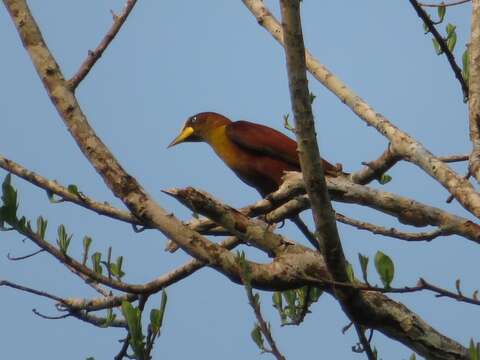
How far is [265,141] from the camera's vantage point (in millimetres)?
7047

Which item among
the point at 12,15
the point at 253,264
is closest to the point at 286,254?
the point at 253,264

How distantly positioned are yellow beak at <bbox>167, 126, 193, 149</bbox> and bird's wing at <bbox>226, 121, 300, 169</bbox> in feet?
2.82

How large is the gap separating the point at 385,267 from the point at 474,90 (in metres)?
1.43

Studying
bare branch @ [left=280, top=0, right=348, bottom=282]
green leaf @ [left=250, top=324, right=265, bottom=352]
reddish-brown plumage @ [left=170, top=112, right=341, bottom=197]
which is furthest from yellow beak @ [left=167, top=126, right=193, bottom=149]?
bare branch @ [left=280, top=0, right=348, bottom=282]

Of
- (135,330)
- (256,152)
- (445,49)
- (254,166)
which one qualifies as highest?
(256,152)

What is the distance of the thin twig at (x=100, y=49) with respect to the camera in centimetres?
411

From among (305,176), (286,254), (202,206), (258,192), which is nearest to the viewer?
(305,176)

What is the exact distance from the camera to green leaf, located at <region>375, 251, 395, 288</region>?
3029 mm

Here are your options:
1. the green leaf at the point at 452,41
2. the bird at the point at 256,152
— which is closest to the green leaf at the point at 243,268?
the green leaf at the point at 452,41

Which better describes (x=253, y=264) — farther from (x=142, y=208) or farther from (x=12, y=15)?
(x=12, y=15)

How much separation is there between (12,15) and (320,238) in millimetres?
1903

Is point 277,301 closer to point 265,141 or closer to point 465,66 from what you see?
point 465,66

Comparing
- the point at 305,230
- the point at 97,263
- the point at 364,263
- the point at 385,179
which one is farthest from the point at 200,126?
the point at 364,263

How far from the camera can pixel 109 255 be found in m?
3.97
